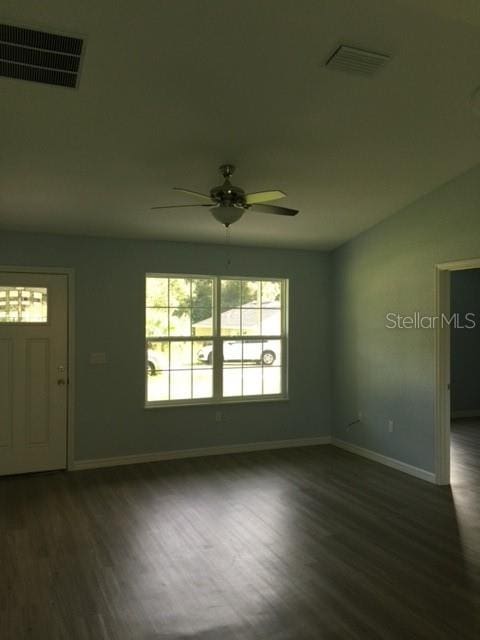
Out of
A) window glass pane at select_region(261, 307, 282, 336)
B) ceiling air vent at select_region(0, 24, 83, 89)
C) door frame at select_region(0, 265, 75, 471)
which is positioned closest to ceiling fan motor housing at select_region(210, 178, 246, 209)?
ceiling air vent at select_region(0, 24, 83, 89)

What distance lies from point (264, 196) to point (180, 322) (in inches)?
110

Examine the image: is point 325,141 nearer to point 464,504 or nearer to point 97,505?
point 464,504

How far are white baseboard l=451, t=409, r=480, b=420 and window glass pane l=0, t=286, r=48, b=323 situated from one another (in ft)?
21.2

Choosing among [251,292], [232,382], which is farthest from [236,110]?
[232,382]

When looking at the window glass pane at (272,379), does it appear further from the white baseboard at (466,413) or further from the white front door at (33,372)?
the white baseboard at (466,413)

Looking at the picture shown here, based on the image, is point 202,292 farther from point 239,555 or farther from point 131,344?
point 239,555

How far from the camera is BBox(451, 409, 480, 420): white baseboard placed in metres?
8.42

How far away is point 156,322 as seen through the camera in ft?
19.3

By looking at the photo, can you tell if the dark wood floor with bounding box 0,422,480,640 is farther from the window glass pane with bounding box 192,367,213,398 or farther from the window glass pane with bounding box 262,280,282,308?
the window glass pane with bounding box 262,280,282,308

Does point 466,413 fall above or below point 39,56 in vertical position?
below

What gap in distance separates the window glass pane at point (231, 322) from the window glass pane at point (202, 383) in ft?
1.66

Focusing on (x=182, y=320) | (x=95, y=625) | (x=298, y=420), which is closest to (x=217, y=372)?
(x=182, y=320)

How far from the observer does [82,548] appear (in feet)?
11.7

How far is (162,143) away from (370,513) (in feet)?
10.8
